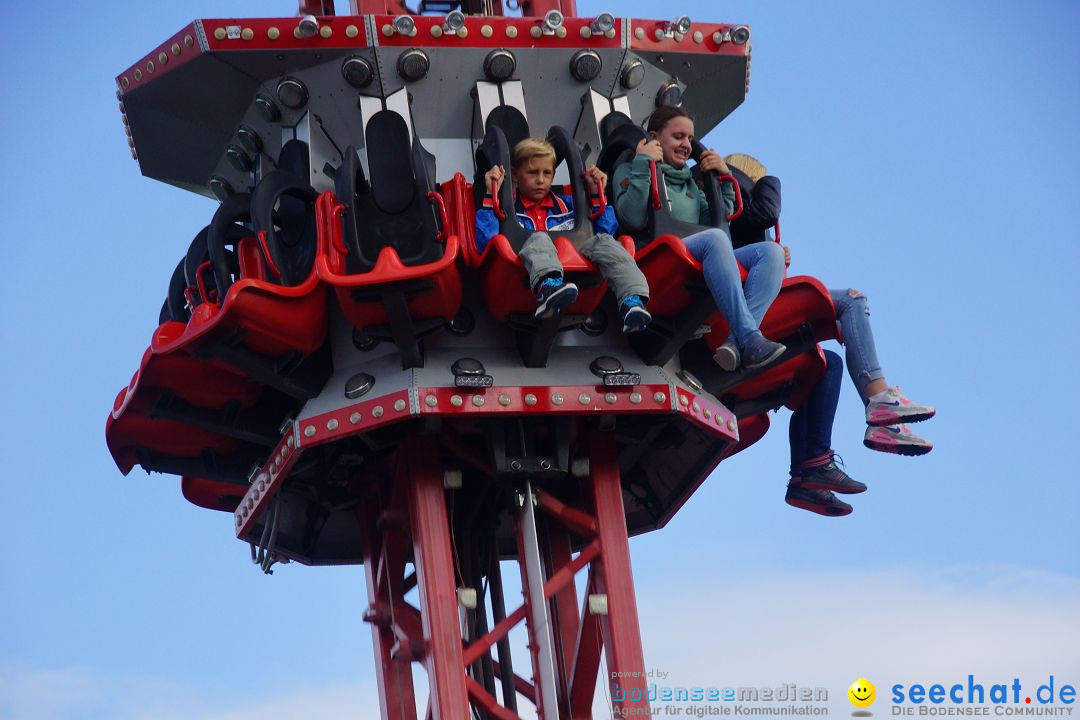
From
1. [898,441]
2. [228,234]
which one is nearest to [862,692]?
[898,441]

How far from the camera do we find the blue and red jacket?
18.8 meters

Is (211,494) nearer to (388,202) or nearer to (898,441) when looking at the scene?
(388,202)

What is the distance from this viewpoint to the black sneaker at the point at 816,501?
21109 millimetres

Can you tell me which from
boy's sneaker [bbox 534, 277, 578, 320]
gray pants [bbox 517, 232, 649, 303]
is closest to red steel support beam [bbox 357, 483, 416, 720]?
boy's sneaker [bbox 534, 277, 578, 320]

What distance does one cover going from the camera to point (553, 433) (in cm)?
1955

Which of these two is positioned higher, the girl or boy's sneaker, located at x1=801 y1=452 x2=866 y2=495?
the girl

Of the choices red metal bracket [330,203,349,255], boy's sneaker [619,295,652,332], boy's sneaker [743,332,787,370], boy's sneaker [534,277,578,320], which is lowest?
boy's sneaker [743,332,787,370]

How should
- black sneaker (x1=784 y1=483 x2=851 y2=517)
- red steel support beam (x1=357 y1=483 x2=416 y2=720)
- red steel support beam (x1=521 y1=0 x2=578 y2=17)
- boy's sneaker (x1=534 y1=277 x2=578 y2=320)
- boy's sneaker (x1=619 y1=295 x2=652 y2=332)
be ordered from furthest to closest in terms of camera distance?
red steel support beam (x1=521 y1=0 x2=578 y2=17)
black sneaker (x1=784 y1=483 x2=851 y2=517)
red steel support beam (x1=357 y1=483 x2=416 y2=720)
boy's sneaker (x1=534 y1=277 x2=578 y2=320)
boy's sneaker (x1=619 y1=295 x2=652 y2=332)

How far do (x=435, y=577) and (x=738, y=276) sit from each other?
3839mm

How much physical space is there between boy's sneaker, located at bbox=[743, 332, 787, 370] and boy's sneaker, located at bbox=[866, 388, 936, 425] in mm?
1651

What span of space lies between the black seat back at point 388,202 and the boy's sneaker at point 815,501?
4849 mm

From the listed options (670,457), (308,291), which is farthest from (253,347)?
(670,457)

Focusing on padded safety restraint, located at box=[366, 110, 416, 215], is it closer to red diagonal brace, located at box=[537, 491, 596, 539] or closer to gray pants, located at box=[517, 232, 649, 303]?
gray pants, located at box=[517, 232, 649, 303]

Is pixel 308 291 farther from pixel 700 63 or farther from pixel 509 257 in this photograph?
pixel 700 63
